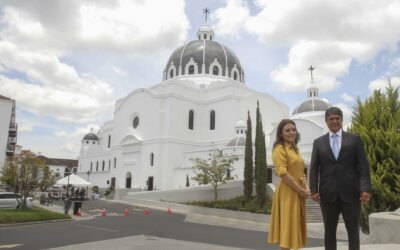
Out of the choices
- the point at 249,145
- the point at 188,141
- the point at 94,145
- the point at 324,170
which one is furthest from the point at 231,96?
the point at 324,170

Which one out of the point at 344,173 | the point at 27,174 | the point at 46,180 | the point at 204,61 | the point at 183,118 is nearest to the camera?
the point at 344,173

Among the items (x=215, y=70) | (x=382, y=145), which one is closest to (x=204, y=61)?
(x=215, y=70)

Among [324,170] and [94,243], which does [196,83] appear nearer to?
[94,243]

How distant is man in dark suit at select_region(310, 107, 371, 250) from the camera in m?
4.74

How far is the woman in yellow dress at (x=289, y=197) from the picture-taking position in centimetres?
488

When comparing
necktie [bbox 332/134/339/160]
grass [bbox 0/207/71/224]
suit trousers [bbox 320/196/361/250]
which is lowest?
grass [bbox 0/207/71/224]

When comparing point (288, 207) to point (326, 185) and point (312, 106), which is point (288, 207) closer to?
point (326, 185)

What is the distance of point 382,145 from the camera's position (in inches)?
333

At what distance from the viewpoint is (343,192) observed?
4730mm

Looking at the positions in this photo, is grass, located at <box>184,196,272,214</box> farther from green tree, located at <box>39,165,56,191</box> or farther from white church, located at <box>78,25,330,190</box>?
white church, located at <box>78,25,330,190</box>

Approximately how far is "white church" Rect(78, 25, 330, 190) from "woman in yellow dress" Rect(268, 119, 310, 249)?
32718 millimetres

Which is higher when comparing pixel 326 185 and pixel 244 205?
pixel 326 185

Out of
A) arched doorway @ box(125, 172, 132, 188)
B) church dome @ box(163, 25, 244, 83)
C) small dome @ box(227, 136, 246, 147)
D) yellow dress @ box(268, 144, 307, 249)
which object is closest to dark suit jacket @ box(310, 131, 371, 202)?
yellow dress @ box(268, 144, 307, 249)

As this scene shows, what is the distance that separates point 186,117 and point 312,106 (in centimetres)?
1432
